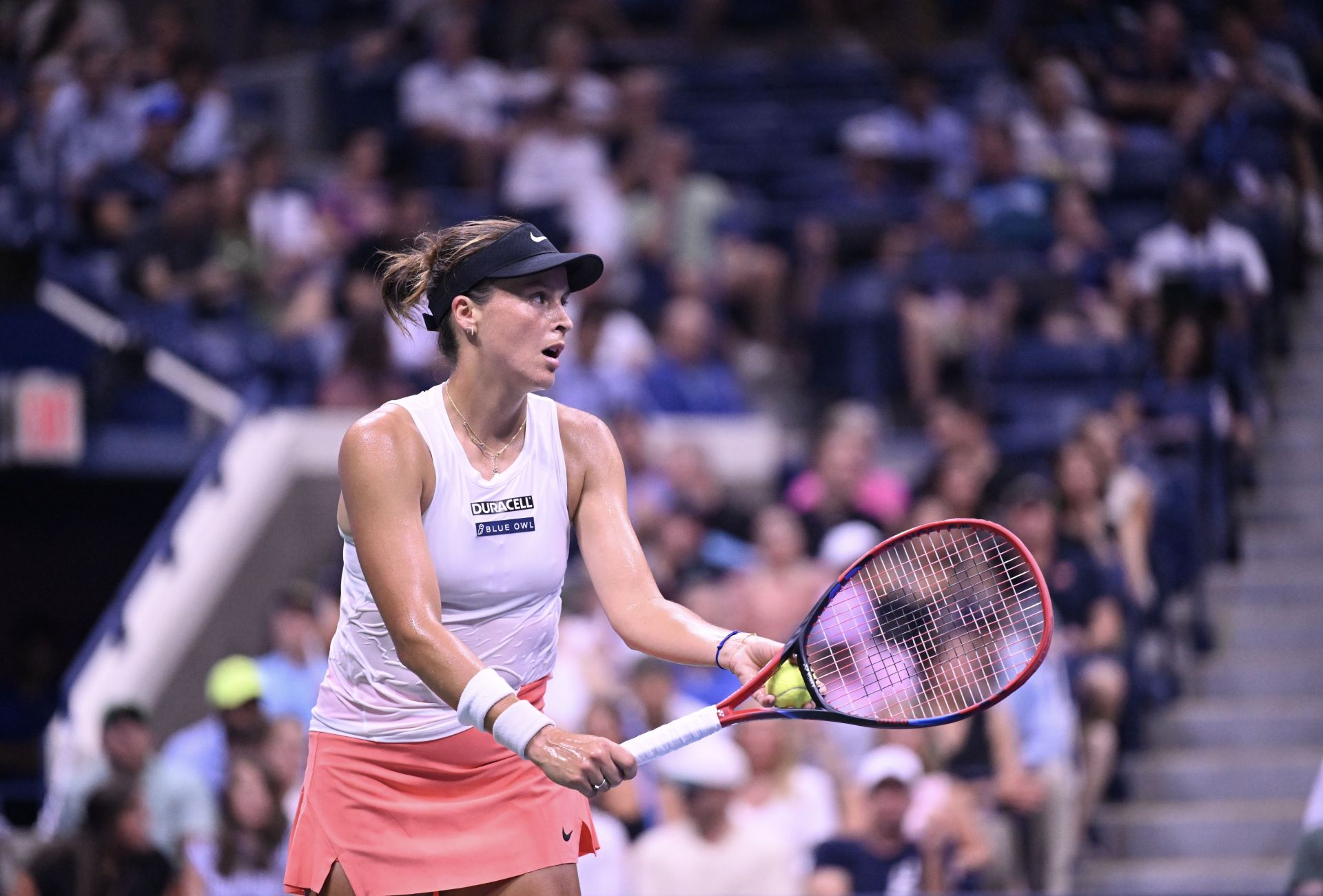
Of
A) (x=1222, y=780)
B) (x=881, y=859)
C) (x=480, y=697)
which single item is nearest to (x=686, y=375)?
(x=1222, y=780)

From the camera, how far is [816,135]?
1272 cm

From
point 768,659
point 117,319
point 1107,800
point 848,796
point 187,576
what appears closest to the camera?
point 768,659

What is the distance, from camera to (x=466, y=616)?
12.5ft

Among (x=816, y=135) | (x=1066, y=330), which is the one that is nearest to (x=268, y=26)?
(x=816, y=135)

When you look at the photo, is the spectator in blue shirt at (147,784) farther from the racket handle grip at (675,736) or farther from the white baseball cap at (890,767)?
the racket handle grip at (675,736)

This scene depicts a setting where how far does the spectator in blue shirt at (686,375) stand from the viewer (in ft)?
34.0

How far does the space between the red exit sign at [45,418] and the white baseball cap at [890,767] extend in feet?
16.4

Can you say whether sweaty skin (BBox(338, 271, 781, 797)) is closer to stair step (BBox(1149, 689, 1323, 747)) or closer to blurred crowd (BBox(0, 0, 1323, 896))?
blurred crowd (BBox(0, 0, 1323, 896))

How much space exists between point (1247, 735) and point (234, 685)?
4205 mm

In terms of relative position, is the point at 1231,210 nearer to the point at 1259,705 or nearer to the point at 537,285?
the point at 1259,705

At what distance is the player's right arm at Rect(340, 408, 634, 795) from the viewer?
135 inches

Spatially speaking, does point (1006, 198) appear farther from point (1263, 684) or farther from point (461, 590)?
point (461, 590)

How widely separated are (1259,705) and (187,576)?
5044 millimetres

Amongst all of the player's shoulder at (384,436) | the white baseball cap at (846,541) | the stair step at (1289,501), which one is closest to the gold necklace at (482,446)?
the player's shoulder at (384,436)
